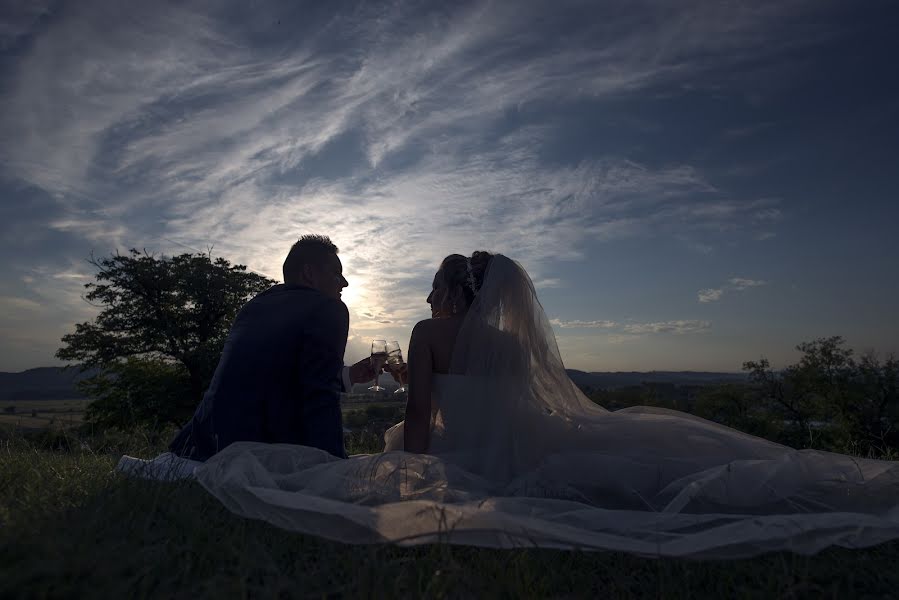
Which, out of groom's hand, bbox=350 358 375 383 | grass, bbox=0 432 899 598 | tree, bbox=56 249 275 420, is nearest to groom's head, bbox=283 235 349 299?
groom's hand, bbox=350 358 375 383

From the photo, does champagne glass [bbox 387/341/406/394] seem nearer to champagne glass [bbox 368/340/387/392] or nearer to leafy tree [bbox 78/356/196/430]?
champagne glass [bbox 368/340/387/392]

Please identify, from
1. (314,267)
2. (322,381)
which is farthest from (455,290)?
(322,381)

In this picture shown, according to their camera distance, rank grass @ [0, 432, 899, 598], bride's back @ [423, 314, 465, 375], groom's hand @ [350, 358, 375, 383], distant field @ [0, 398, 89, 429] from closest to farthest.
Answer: grass @ [0, 432, 899, 598]
bride's back @ [423, 314, 465, 375]
groom's hand @ [350, 358, 375, 383]
distant field @ [0, 398, 89, 429]

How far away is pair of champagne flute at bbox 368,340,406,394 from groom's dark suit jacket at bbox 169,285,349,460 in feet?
3.76

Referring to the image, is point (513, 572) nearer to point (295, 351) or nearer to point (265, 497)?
point (265, 497)

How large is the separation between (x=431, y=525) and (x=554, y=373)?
3.30m

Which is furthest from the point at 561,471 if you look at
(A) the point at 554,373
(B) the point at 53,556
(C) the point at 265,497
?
(B) the point at 53,556

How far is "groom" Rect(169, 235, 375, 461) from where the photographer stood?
463 cm

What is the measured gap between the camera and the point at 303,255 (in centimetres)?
552

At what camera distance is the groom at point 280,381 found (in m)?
4.63

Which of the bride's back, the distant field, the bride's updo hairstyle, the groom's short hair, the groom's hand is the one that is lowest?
the distant field

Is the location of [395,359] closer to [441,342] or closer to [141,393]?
[441,342]

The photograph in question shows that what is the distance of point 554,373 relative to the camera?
18.4 ft

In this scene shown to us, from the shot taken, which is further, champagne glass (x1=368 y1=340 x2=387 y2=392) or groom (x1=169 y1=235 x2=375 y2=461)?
champagne glass (x1=368 y1=340 x2=387 y2=392)
